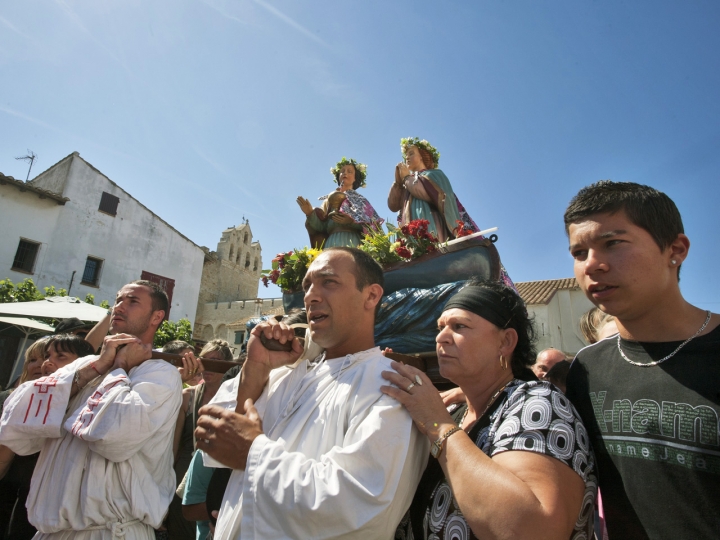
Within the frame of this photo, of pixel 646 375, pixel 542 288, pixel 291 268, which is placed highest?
pixel 542 288

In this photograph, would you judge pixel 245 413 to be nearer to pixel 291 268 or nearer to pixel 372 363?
pixel 372 363

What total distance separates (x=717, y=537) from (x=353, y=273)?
155cm

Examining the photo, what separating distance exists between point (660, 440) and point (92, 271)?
24.1 m

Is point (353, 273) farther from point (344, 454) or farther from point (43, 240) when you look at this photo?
point (43, 240)

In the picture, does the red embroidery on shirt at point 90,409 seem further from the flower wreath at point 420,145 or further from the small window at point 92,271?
the small window at point 92,271

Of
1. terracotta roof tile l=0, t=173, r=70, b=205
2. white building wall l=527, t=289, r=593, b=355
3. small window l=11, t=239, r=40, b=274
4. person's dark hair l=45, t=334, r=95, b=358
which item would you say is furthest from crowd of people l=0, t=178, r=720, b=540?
small window l=11, t=239, r=40, b=274

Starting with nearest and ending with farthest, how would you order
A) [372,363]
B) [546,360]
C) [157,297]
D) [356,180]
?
[372,363], [157,297], [546,360], [356,180]

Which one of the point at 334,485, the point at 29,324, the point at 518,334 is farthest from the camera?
the point at 29,324

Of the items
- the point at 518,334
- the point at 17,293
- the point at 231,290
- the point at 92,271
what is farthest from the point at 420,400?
the point at 231,290

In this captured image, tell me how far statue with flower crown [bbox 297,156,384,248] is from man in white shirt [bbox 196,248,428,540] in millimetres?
3585

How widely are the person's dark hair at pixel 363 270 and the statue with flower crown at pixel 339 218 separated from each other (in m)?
3.40

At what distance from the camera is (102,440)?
2338 mm

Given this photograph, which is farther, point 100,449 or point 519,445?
point 100,449

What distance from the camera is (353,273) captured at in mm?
2172
